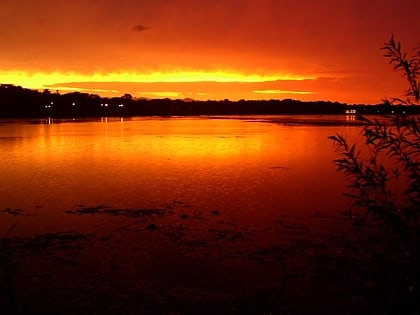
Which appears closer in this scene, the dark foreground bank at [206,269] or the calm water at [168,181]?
the dark foreground bank at [206,269]

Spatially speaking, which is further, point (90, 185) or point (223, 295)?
point (90, 185)

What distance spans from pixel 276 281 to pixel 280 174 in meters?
12.6

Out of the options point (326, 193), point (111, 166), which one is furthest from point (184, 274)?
point (111, 166)

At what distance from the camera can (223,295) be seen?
8102 mm

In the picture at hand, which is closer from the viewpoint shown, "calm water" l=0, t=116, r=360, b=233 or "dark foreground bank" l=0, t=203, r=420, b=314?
"dark foreground bank" l=0, t=203, r=420, b=314

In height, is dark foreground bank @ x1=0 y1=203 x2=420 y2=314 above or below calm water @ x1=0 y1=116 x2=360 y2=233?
below

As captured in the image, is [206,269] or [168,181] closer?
[206,269]

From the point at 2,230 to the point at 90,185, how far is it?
21.4 feet

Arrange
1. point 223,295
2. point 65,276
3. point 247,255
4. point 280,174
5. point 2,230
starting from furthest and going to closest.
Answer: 1. point 280,174
2. point 2,230
3. point 247,255
4. point 65,276
5. point 223,295

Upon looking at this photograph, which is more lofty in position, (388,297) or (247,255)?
(388,297)

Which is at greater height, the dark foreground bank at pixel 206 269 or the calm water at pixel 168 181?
the calm water at pixel 168 181

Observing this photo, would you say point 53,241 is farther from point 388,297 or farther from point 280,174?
point 280,174

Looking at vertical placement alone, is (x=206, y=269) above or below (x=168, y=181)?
below

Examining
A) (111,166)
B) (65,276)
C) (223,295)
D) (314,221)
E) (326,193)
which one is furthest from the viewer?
(111,166)
